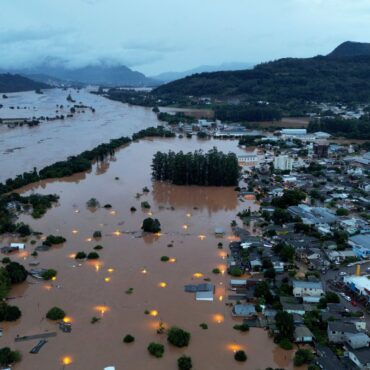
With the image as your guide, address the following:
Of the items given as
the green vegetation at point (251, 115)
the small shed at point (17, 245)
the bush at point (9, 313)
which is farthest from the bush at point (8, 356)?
the green vegetation at point (251, 115)

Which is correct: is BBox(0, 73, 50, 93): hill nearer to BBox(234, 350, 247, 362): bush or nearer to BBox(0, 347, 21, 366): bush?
BBox(0, 347, 21, 366): bush

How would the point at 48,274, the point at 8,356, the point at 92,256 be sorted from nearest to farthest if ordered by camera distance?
1. the point at 8,356
2. the point at 48,274
3. the point at 92,256

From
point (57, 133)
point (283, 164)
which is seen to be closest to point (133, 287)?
point (283, 164)

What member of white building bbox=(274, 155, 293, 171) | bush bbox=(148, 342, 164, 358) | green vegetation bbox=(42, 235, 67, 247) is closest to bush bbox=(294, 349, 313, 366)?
bush bbox=(148, 342, 164, 358)

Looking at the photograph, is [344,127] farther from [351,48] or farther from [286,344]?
[351,48]

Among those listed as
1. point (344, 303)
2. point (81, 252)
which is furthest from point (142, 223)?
point (344, 303)

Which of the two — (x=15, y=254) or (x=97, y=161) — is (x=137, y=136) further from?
(x=15, y=254)

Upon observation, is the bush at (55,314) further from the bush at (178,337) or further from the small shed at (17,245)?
the small shed at (17,245)
